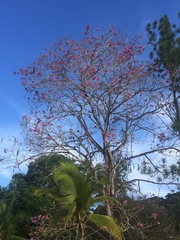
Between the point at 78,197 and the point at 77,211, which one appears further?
the point at 77,211

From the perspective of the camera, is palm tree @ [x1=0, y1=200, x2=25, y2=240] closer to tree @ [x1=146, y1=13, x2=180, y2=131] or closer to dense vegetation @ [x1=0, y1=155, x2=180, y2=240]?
dense vegetation @ [x1=0, y1=155, x2=180, y2=240]

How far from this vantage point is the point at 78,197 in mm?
8984

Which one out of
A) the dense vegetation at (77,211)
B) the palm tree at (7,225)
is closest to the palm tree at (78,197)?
the dense vegetation at (77,211)

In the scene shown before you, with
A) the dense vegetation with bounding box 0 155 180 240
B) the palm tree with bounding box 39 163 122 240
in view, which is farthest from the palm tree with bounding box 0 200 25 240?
the palm tree with bounding box 39 163 122 240

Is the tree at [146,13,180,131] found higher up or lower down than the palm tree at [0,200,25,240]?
higher up

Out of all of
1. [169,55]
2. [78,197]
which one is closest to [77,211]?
[78,197]

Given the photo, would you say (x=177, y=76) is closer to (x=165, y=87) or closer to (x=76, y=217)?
(x=165, y=87)

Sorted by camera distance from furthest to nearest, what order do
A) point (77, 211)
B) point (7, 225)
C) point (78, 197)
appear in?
point (7, 225)
point (77, 211)
point (78, 197)

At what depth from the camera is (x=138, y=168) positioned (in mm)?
10602

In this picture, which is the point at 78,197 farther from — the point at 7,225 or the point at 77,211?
the point at 7,225

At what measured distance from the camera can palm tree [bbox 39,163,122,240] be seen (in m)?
8.73

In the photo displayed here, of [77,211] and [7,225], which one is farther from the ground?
→ [7,225]

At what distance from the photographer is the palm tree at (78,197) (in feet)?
28.6

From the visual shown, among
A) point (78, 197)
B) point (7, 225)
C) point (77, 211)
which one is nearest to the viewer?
point (78, 197)
